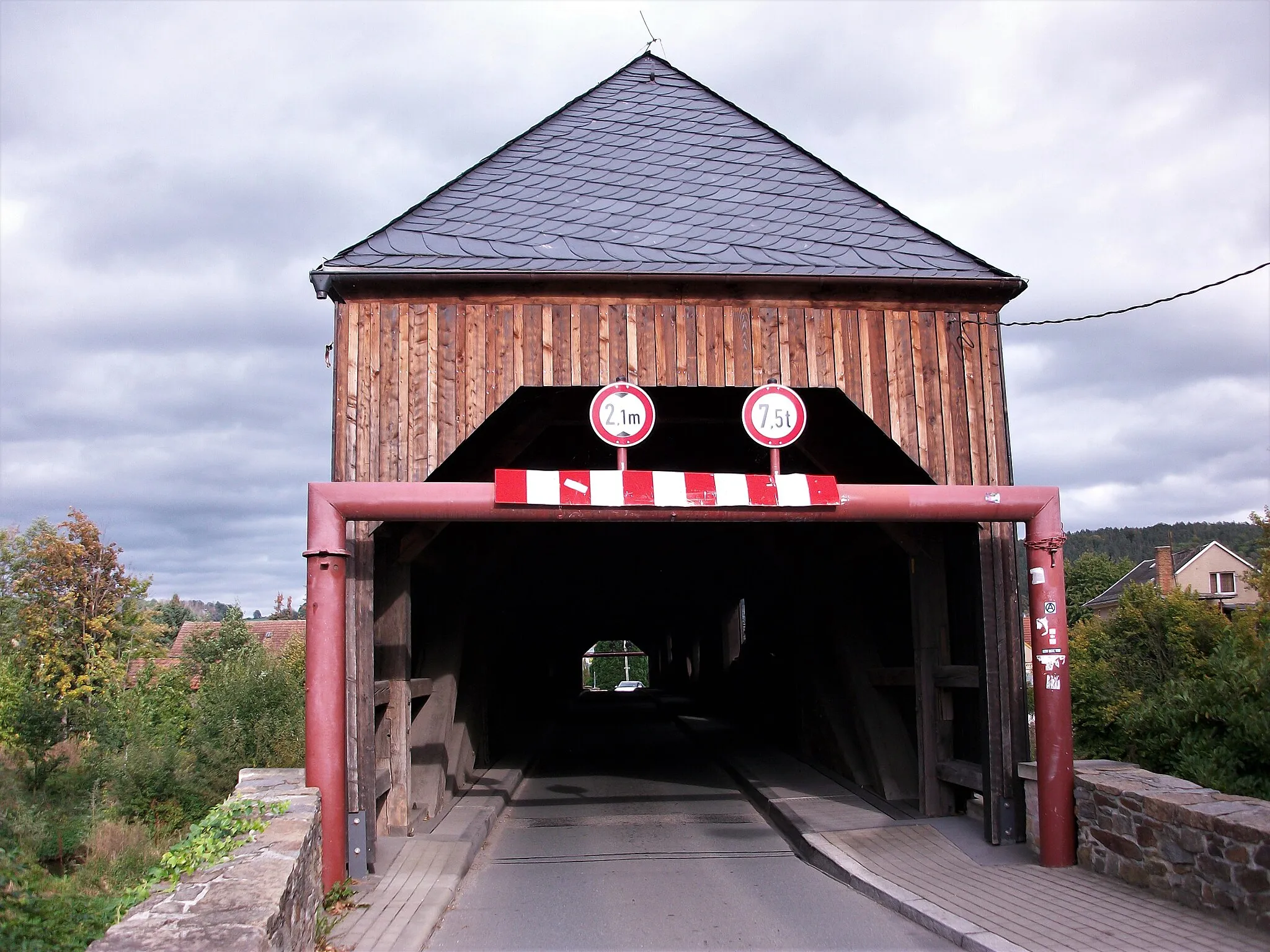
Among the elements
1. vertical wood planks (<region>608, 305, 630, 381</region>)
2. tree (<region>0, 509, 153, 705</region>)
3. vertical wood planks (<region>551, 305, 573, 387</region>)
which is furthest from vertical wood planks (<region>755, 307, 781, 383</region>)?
tree (<region>0, 509, 153, 705</region>)

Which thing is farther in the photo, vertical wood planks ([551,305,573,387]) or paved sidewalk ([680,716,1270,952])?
vertical wood planks ([551,305,573,387])

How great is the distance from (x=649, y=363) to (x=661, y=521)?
60.7 inches

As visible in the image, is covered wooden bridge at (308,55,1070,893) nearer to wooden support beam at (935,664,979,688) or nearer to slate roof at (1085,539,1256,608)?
wooden support beam at (935,664,979,688)

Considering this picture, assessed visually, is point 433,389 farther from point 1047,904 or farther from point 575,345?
point 1047,904

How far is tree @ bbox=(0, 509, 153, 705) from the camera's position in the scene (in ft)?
87.1

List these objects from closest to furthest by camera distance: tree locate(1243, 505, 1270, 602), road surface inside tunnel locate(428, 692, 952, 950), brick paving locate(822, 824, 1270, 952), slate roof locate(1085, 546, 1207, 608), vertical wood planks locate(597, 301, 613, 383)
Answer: brick paving locate(822, 824, 1270, 952)
road surface inside tunnel locate(428, 692, 952, 950)
vertical wood planks locate(597, 301, 613, 383)
tree locate(1243, 505, 1270, 602)
slate roof locate(1085, 546, 1207, 608)

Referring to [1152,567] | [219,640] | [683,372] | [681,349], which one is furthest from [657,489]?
[1152,567]

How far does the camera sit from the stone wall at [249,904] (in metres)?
Result: 3.90

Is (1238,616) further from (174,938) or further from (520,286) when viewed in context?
(174,938)

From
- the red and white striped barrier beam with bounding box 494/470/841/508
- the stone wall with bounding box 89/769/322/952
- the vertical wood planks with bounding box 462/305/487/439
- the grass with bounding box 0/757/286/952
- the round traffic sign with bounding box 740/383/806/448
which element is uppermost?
the vertical wood planks with bounding box 462/305/487/439

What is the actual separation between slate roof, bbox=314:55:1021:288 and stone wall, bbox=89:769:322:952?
13.8 ft

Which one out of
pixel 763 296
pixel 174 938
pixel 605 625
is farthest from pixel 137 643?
pixel 174 938

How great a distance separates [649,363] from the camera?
8242mm

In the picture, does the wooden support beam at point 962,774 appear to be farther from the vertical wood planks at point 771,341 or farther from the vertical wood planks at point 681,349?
the vertical wood planks at point 681,349
